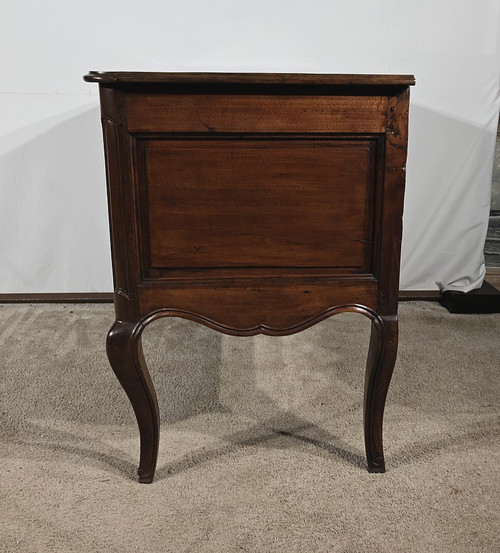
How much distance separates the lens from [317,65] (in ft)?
6.17

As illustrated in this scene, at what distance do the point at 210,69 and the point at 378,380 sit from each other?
1251 millimetres

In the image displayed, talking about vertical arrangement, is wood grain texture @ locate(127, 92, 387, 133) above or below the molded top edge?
below

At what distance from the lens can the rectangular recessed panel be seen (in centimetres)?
97

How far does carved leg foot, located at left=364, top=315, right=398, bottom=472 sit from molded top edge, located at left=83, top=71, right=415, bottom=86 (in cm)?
43

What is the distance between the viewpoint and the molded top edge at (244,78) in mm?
890

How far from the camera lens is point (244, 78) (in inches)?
35.2

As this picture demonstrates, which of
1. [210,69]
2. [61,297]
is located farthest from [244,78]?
[61,297]

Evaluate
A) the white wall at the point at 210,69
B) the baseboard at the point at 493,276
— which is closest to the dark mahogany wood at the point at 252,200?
the white wall at the point at 210,69

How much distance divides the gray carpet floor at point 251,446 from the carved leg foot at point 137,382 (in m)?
0.05

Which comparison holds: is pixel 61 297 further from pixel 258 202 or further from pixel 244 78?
pixel 244 78

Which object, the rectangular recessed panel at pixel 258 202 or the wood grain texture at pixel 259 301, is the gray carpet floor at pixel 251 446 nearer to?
the wood grain texture at pixel 259 301

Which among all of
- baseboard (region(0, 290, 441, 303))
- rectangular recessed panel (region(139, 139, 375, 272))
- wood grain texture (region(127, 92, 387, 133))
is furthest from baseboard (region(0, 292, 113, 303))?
wood grain texture (region(127, 92, 387, 133))

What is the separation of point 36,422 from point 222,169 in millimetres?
796

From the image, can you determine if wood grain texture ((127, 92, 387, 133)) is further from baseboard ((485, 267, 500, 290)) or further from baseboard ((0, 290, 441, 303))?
baseboard ((485, 267, 500, 290))
